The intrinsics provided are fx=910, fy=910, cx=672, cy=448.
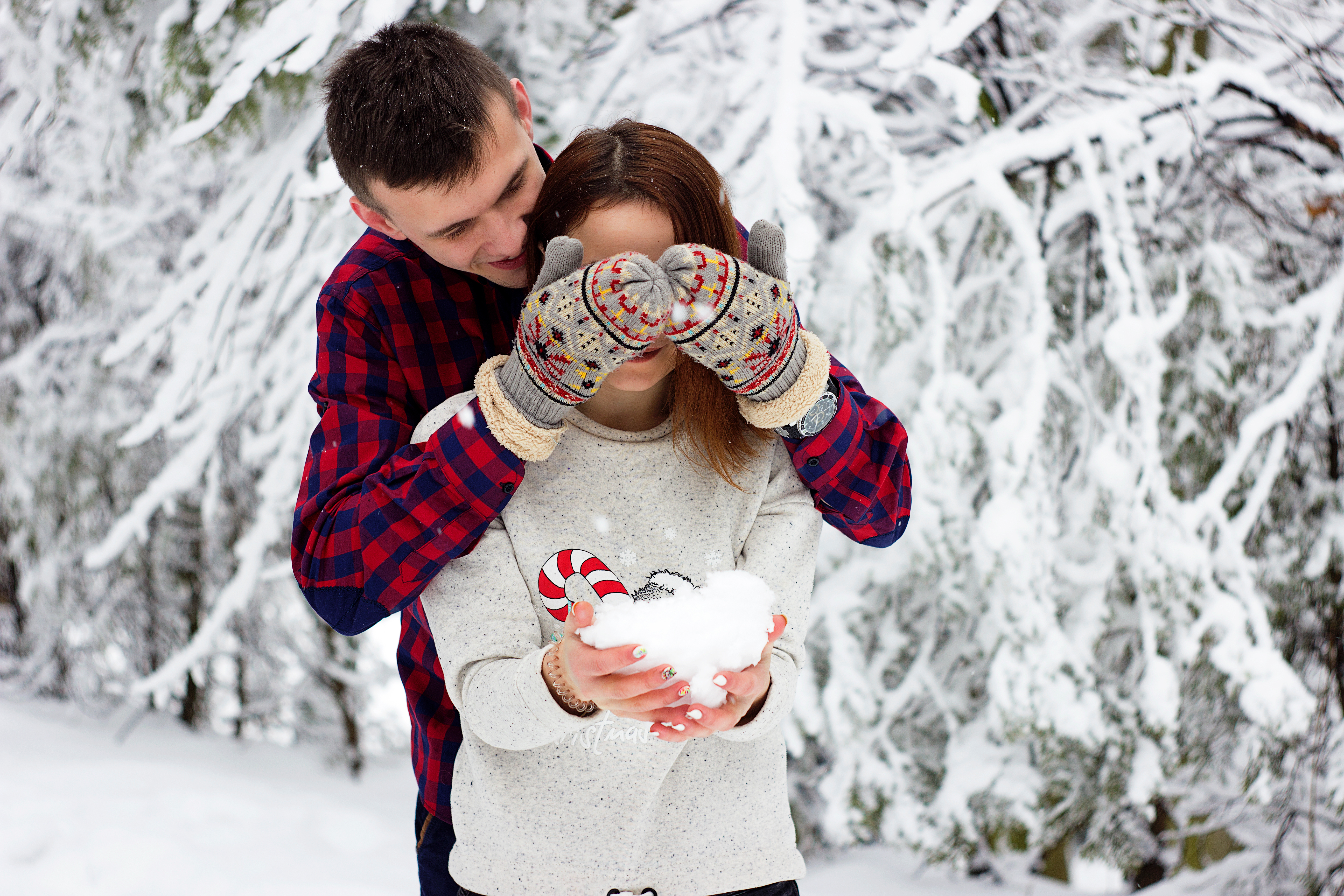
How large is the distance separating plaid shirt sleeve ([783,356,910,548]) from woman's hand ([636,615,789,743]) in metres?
0.22

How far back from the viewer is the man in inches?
37.1

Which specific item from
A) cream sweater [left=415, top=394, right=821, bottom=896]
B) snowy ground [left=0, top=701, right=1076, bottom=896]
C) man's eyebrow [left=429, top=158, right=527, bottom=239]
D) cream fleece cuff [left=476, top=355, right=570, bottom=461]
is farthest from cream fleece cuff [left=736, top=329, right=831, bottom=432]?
snowy ground [left=0, top=701, right=1076, bottom=896]

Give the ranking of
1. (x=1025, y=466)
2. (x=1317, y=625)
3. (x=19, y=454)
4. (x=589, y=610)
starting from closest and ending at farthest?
1. (x=589, y=610)
2. (x=1025, y=466)
3. (x=1317, y=625)
4. (x=19, y=454)

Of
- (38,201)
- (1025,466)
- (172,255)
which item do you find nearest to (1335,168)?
(1025,466)

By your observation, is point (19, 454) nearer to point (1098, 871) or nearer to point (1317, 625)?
point (1098, 871)

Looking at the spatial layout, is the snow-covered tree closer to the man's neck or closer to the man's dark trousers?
the man's neck

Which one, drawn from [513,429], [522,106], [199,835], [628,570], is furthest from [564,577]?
[199,835]

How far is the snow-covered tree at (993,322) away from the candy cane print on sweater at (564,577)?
80cm

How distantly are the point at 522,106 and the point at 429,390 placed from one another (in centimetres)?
48

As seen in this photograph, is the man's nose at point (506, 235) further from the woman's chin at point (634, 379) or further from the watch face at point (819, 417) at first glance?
the watch face at point (819, 417)

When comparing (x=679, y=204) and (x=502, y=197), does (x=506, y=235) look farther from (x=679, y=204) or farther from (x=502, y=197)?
(x=679, y=204)

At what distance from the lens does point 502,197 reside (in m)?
1.17

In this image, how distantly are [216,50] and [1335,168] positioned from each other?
2685 mm

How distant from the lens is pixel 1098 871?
9.29 ft
